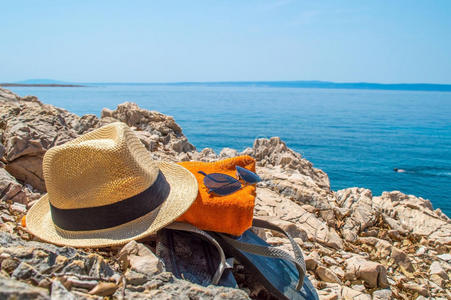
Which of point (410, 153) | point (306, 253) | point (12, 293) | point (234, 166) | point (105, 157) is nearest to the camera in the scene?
point (12, 293)

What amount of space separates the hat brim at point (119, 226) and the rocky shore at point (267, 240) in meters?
0.13

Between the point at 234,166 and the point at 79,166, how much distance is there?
1.76 m

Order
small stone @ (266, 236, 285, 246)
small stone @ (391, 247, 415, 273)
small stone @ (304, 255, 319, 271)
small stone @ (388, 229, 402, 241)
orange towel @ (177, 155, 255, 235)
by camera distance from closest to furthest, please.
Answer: orange towel @ (177, 155, 255, 235) → small stone @ (304, 255, 319, 271) → small stone @ (266, 236, 285, 246) → small stone @ (391, 247, 415, 273) → small stone @ (388, 229, 402, 241)

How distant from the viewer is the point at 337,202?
256 inches

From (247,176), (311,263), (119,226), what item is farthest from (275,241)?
(119,226)

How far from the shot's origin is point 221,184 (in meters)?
3.39

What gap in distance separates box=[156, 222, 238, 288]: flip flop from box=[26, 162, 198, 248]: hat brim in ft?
0.63

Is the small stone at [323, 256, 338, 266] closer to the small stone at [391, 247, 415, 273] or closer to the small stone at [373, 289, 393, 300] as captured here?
the small stone at [373, 289, 393, 300]

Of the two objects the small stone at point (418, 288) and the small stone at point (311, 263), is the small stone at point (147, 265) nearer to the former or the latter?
the small stone at point (311, 263)

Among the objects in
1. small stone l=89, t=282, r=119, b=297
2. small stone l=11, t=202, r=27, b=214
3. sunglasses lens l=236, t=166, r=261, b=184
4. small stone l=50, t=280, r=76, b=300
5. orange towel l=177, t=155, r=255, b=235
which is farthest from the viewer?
sunglasses lens l=236, t=166, r=261, b=184

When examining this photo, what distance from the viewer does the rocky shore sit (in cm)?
195

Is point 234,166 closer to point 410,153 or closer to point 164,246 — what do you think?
point 164,246

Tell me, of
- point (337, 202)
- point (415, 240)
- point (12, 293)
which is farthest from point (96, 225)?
point (415, 240)

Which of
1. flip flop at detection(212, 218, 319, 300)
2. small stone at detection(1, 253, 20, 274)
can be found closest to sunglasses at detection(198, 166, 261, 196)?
flip flop at detection(212, 218, 319, 300)
